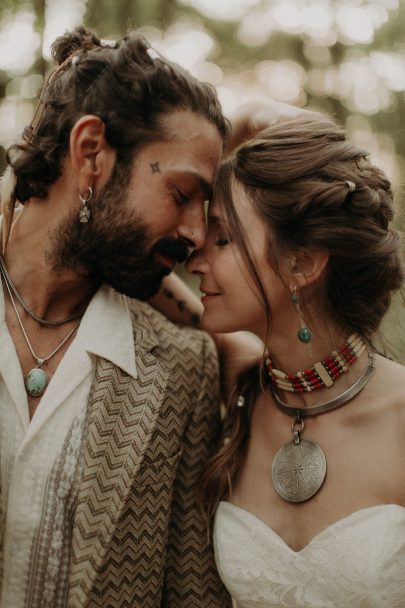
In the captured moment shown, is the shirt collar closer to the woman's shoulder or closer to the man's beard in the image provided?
the man's beard

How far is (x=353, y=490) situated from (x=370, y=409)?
0.24 metres

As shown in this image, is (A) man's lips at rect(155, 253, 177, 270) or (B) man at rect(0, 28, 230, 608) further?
(A) man's lips at rect(155, 253, 177, 270)

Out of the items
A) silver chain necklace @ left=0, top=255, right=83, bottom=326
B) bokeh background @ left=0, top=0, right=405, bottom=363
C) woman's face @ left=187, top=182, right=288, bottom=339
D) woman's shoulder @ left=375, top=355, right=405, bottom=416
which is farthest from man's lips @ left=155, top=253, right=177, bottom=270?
bokeh background @ left=0, top=0, right=405, bottom=363

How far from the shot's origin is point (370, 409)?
1.85 meters

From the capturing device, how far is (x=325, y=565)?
5.63 feet

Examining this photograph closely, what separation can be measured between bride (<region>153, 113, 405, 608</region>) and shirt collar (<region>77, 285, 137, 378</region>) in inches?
10.5

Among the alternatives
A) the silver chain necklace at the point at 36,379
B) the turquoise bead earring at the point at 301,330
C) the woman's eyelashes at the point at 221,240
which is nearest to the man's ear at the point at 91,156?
the woman's eyelashes at the point at 221,240

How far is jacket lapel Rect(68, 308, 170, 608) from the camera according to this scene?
1.71m

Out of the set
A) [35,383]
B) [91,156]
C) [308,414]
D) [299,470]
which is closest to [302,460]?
[299,470]

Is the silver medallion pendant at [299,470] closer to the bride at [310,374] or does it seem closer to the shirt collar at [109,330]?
the bride at [310,374]

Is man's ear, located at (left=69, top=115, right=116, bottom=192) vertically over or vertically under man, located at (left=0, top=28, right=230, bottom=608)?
over

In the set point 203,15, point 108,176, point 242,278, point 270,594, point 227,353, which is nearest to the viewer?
point 270,594

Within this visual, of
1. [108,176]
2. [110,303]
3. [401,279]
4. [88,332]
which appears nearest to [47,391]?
[88,332]

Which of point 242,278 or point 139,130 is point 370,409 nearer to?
point 242,278
